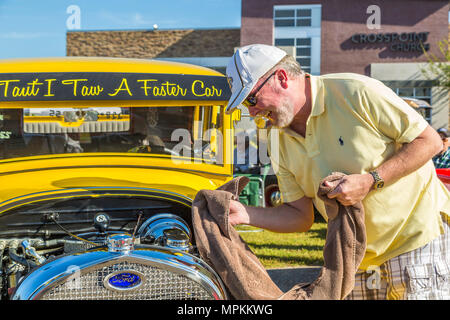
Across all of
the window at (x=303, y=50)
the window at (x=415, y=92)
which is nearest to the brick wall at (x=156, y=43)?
the window at (x=303, y=50)

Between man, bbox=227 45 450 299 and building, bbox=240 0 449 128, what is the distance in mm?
16033

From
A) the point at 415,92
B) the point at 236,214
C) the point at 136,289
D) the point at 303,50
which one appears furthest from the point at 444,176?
the point at 303,50

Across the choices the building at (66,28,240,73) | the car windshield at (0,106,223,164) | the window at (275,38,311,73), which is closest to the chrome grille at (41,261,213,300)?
the car windshield at (0,106,223,164)

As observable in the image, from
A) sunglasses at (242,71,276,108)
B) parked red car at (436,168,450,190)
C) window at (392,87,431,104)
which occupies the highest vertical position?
window at (392,87,431,104)

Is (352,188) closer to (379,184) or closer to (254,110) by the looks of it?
(379,184)

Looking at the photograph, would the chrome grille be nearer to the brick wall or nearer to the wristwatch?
the wristwatch

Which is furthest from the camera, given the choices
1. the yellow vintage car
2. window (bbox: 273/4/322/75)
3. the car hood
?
window (bbox: 273/4/322/75)

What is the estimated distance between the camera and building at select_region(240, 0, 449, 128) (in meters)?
16.7

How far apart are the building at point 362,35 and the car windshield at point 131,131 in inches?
574

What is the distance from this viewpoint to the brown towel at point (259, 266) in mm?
1532

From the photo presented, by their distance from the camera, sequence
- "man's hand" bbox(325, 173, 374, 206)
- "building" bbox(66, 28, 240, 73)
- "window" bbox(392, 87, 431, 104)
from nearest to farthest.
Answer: "man's hand" bbox(325, 173, 374, 206) → "window" bbox(392, 87, 431, 104) → "building" bbox(66, 28, 240, 73)

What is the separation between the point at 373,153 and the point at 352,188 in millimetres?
186

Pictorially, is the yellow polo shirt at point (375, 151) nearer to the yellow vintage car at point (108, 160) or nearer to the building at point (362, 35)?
the yellow vintage car at point (108, 160)
